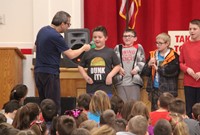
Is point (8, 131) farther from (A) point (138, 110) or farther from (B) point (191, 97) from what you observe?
(B) point (191, 97)

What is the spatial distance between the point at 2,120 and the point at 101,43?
269 cm

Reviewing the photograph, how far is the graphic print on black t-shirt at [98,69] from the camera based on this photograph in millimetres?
7215

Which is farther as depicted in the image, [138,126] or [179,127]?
[179,127]

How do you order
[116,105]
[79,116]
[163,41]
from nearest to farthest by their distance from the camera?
[79,116] < [116,105] < [163,41]

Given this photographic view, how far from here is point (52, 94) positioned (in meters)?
6.40

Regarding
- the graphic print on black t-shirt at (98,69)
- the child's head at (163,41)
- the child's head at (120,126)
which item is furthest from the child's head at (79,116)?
the child's head at (163,41)

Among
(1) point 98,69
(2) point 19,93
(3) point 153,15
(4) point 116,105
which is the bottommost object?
(4) point 116,105

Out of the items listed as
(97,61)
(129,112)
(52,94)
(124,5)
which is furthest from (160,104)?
(124,5)

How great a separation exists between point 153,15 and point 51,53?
11.5 feet

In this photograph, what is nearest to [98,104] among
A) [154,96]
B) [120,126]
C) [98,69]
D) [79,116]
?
[79,116]

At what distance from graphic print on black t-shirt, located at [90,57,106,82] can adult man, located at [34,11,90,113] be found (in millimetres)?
855

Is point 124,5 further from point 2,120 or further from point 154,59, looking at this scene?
point 2,120

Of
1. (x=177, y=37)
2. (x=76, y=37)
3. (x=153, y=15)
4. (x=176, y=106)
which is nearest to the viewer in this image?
(x=176, y=106)

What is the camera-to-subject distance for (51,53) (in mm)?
6398
